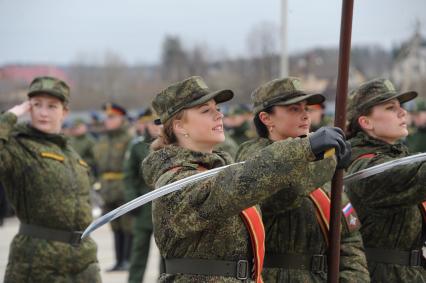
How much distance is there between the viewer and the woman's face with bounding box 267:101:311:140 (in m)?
4.59

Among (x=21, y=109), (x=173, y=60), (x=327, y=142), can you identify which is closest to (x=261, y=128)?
(x=327, y=142)

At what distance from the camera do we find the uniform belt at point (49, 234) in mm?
5887

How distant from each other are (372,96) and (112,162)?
22.9 feet

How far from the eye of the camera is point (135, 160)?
32.7ft

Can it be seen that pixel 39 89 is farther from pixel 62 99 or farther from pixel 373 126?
pixel 373 126

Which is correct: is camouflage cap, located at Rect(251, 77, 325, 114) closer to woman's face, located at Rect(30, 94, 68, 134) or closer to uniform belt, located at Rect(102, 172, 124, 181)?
woman's face, located at Rect(30, 94, 68, 134)

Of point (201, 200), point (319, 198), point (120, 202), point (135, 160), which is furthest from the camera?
point (120, 202)

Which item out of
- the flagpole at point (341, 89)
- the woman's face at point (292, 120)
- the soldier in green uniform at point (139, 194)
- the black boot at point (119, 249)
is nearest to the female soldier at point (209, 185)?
the flagpole at point (341, 89)

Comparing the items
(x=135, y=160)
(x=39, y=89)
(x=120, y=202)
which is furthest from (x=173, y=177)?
(x=120, y=202)

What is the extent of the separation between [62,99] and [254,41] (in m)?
11.3

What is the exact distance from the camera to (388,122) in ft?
17.0

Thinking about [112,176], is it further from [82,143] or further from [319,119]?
[82,143]

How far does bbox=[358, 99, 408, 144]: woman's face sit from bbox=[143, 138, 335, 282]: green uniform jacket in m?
1.24

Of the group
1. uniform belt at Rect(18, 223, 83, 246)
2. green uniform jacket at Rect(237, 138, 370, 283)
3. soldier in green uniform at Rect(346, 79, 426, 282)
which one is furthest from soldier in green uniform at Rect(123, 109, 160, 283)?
green uniform jacket at Rect(237, 138, 370, 283)
